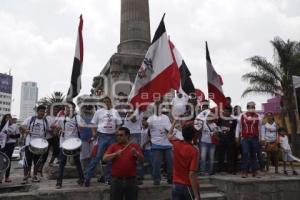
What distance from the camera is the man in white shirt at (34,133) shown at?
772 centimetres

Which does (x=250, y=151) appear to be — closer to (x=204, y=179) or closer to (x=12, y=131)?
(x=204, y=179)

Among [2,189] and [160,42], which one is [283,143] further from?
[2,189]

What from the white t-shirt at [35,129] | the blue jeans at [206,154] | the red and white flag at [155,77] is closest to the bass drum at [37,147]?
the white t-shirt at [35,129]

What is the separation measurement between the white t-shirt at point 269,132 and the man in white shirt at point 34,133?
603 centimetres

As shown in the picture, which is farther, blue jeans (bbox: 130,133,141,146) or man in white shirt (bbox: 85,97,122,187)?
blue jeans (bbox: 130,133,141,146)

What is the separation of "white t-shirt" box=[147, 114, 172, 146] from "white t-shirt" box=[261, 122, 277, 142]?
359 cm

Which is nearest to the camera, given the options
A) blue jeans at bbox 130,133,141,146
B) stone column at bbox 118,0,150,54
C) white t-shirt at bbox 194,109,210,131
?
blue jeans at bbox 130,133,141,146

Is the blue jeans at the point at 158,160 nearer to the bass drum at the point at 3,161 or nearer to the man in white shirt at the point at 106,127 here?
the man in white shirt at the point at 106,127

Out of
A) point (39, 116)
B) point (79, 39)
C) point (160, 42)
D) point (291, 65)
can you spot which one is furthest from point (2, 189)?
point (291, 65)

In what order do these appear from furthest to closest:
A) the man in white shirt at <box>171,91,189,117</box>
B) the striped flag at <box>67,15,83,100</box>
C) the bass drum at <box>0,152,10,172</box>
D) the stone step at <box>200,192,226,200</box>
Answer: the man in white shirt at <box>171,91,189,117</box> < the striped flag at <box>67,15,83,100</box> < the stone step at <box>200,192,226,200</box> < the bass drum at <box>0,152,10,172</box>

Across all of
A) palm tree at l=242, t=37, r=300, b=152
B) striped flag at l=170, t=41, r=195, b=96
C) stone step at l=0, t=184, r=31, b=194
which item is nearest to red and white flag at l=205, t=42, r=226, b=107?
striped flag at l=170, t=41, r=195, b=96

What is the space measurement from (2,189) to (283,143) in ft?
24.8

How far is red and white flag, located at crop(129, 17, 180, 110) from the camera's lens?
7.64 metres

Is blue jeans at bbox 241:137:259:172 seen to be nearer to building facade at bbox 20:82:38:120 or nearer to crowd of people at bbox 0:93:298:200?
crowd of people at bbox 0:93:298:200
